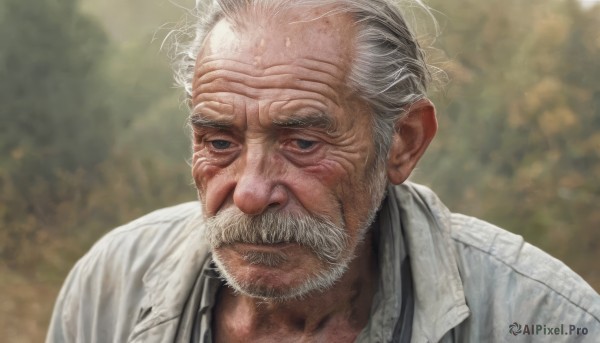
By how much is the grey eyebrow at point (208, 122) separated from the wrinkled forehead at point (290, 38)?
0.63ft

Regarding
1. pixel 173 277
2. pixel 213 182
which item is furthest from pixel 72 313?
pixel 213 182

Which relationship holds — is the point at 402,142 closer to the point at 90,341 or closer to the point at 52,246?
the point at 90,341

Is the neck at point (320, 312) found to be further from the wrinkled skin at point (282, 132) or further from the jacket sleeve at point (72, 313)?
the jacket sleeve at point (72, 313)

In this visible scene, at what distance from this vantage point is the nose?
109 inches

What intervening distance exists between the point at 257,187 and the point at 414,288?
2.12 ft

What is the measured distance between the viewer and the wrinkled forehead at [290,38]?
2.86 metres

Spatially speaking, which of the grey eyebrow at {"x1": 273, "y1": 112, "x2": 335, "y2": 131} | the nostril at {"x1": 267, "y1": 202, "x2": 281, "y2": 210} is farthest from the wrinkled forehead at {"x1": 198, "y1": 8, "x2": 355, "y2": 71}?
the nostril at {"x1": 267, "y1": 202, "x2": 281, "y2": 210}

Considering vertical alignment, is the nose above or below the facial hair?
above

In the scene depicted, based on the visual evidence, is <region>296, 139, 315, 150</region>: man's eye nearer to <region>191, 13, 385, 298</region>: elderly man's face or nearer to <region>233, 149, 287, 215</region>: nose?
<region>191, 13, 385, 298</region>: elderly man's face

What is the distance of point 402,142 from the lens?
3.21 meters

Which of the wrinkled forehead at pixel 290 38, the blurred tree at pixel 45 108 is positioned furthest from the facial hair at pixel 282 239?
the blurred tree at pixel 45 108

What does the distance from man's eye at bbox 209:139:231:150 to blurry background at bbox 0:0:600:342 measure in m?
2.23

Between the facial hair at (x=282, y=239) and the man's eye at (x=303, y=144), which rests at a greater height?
the man's eye at (x=303, y=144)

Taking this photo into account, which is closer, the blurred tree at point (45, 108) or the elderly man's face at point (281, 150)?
the elderly man's face at point (281, 150)
